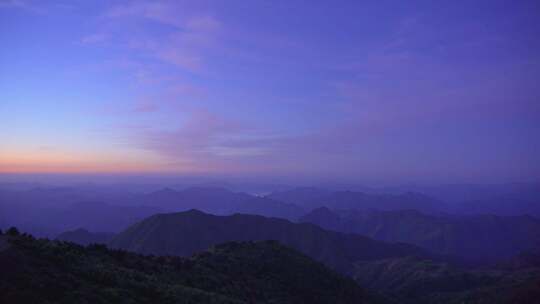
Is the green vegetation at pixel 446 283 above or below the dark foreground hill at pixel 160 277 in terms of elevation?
A: below

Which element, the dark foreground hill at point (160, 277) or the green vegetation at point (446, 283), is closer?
the dark foreground hill at point (160, 277)

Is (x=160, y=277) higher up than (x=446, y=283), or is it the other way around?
(x=160, y=277)

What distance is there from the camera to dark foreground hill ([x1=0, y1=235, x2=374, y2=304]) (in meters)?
23.2

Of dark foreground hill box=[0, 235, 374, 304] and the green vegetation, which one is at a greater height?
dark foreground hill box=[0, 235, 374, 304]

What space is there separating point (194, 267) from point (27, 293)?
31177 mm

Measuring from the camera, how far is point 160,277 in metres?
38.1

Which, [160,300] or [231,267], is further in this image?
[231,267]

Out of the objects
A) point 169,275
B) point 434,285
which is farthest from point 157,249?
point 169,275

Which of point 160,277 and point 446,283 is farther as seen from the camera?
point 446,283

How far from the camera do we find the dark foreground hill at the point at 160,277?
23250 millimetres

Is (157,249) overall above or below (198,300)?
below

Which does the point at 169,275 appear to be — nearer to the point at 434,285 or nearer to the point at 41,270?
the point at 41,270

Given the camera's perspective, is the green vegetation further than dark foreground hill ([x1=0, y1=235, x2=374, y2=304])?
Yes

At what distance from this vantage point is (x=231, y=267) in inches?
2343
